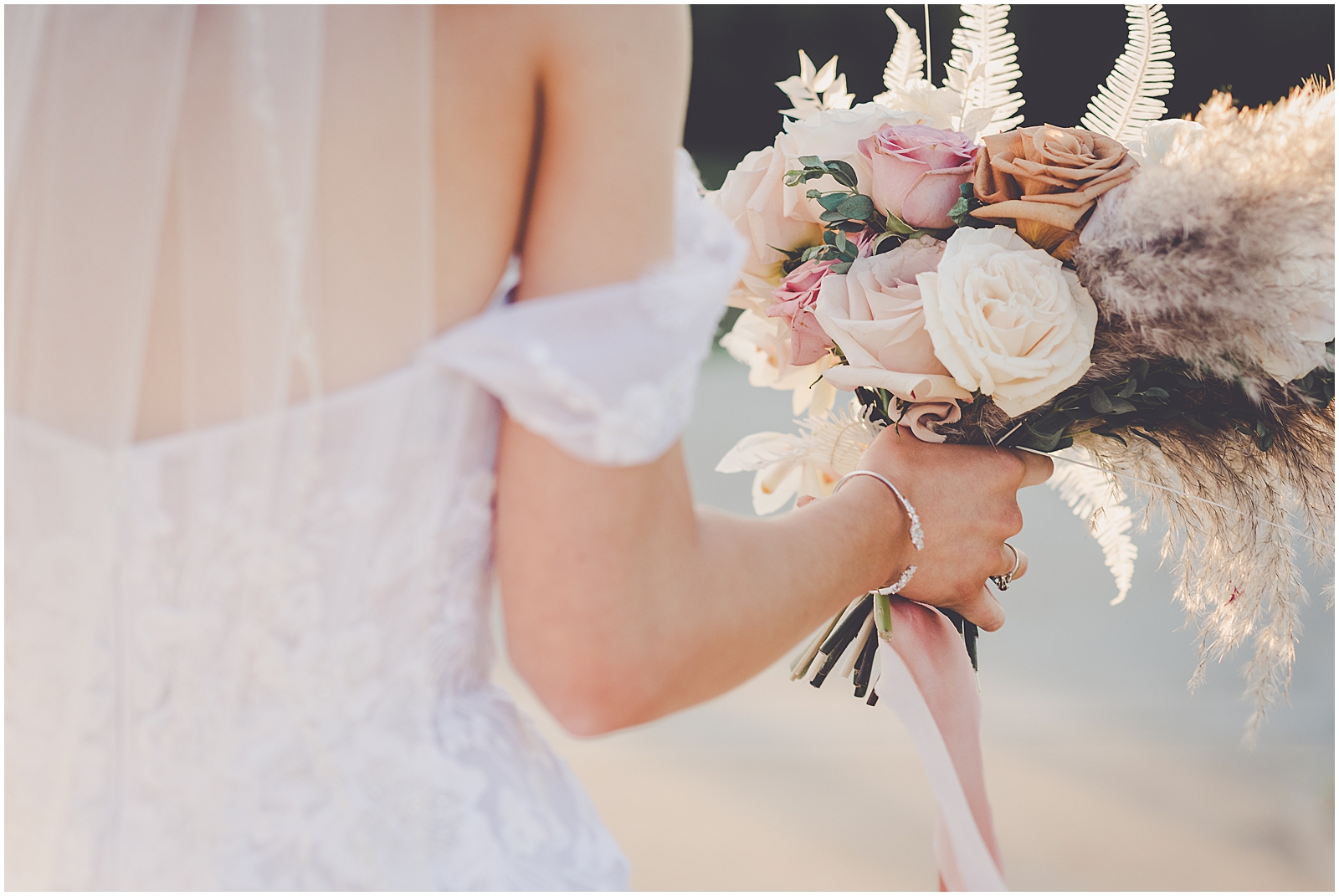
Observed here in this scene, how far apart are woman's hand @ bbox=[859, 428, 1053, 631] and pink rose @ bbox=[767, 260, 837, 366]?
0.14 m

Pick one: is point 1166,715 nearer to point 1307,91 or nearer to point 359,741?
point 1307,91

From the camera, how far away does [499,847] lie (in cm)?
66

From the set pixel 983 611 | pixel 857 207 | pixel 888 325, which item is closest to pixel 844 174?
pixel 857 207

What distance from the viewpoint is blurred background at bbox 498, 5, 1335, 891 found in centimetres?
219

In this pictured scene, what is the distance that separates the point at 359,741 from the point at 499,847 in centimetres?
12

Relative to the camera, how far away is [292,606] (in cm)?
62

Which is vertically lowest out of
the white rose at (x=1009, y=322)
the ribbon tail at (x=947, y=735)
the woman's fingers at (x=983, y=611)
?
the ribbon tail at (x=947, y=735)

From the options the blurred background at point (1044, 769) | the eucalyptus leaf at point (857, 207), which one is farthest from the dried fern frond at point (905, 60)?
the blurred background at point (1044, 769)

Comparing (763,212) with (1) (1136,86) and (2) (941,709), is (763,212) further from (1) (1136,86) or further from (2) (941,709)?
(2) (941,709)

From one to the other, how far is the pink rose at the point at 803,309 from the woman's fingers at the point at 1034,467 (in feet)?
0.76

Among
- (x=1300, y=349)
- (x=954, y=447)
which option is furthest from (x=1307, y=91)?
(x=954, y=447)

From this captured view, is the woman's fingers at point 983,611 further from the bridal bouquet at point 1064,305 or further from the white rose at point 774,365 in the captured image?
the white rose at point 774,365

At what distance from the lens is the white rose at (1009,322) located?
0.89m

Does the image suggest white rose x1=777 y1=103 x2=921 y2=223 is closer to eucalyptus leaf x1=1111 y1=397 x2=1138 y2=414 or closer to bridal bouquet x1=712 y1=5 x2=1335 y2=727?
bridal bouquet x1=712 y1=5 x2=1335 y2=727
